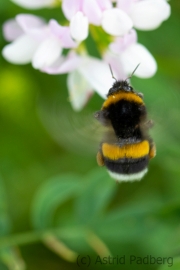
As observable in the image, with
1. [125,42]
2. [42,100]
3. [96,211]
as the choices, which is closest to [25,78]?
[42,100]

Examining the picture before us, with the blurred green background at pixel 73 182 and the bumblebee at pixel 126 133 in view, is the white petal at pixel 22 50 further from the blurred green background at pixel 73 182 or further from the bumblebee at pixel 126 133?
the bumblebee at pixel 126 133

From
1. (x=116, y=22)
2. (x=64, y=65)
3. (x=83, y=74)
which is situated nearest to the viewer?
(x=116, y=22)

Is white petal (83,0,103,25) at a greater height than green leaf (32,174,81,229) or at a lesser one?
greater

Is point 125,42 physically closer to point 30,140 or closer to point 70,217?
point 70,217

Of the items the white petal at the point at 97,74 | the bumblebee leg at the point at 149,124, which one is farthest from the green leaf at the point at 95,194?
the bumblebee leg at the point at 149,124

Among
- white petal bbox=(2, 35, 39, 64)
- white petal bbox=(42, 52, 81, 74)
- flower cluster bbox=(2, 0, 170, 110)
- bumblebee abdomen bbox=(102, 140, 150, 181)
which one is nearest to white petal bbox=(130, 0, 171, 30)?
flower cluster bbox=(2, 0, 170, 110)

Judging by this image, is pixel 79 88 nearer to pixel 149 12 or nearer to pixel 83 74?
pixel 83 74

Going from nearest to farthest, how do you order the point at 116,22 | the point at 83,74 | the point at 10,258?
the point at 116,22, the point at 83,74, the point at 10,258

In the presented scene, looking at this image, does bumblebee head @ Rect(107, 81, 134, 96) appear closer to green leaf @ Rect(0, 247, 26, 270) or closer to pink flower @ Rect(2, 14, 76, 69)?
pink flower @ Rect(2, 14, 76, 69)

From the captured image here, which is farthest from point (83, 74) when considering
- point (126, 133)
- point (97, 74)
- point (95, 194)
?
point (95, 194)
